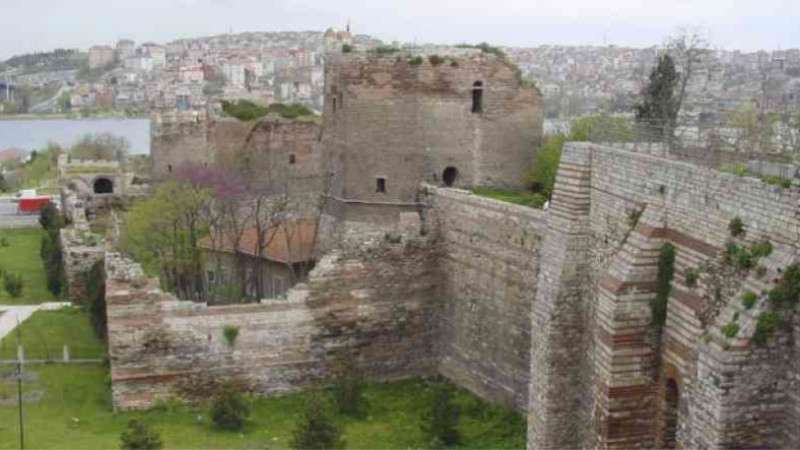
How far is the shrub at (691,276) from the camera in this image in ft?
33.2

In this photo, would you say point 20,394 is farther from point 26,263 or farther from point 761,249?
point 26,263

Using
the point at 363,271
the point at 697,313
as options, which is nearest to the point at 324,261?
the point at 363,271

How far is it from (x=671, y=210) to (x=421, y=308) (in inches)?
388

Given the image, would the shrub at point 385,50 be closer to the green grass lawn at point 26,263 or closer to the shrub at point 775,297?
the shrub at point 775,297

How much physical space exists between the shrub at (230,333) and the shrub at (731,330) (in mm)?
11438

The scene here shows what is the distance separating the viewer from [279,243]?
25516mm

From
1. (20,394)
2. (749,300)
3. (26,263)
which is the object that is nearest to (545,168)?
(20,394)

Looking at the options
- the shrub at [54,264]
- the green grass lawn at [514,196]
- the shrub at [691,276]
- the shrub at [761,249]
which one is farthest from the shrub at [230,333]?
the shrub at [54,264]

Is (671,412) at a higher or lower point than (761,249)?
lower

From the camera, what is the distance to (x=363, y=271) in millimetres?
19531

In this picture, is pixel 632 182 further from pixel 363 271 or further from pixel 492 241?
pixel 363 271

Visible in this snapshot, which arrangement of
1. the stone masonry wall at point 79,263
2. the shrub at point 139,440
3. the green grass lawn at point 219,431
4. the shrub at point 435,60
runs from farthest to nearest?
the stone masonry wall at point 79,263
the shrub at point 435,60
the green grass lawn at point 219,431
the shrub at point 139,440

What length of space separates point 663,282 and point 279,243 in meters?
16.0

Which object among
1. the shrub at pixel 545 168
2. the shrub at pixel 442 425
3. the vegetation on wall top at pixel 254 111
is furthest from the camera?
the vegetation on wall top at pixel 254 111
